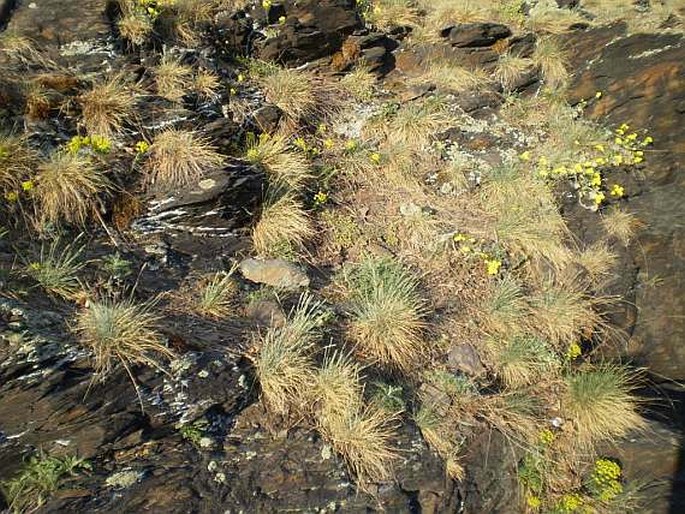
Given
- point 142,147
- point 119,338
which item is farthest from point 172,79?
point 119,338

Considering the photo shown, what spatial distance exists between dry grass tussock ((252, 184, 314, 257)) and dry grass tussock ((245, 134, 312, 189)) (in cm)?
15

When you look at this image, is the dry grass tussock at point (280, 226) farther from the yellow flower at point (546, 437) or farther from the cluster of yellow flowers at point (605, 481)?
the cluster of yellow flowers at point (605, 481)

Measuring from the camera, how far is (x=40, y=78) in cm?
426

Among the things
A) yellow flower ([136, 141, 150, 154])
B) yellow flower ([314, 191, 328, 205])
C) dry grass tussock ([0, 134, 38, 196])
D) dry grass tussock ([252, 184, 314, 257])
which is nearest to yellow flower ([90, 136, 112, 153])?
yellow flower ([136, 141, 150, 154])

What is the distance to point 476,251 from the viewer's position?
4859 millimetres

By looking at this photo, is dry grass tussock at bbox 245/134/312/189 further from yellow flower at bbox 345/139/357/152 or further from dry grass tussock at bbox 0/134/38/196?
dry grass tussock at bbox 0/134/38/196

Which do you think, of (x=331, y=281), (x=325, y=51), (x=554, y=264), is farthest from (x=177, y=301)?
(x=325, y=51)

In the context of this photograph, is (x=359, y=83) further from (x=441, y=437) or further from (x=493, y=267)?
(x=441, y=437)

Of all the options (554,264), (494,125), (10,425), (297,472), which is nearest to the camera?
(10,425)

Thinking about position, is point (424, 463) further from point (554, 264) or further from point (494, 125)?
point (494, 125)

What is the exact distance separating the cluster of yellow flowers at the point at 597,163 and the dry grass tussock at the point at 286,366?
12.2 feet

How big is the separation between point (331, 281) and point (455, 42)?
450cm

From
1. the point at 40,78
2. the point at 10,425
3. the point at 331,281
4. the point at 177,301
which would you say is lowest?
the point at 331,281

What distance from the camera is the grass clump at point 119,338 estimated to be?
277 cm
